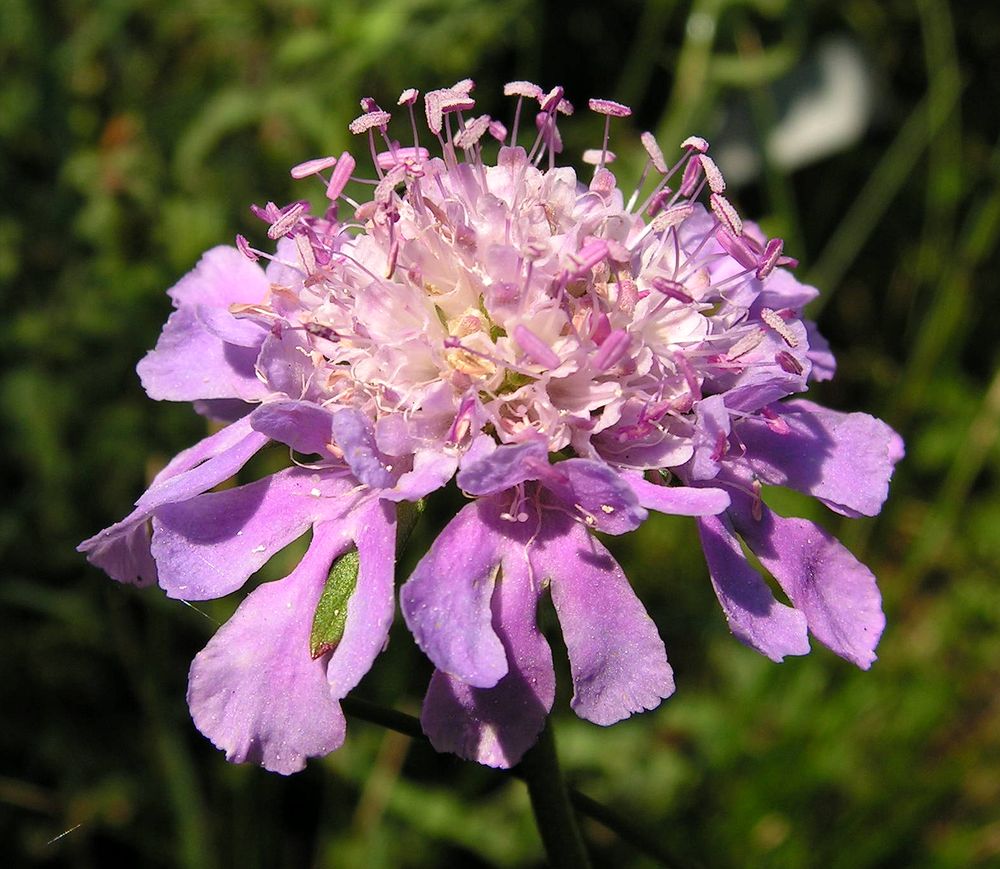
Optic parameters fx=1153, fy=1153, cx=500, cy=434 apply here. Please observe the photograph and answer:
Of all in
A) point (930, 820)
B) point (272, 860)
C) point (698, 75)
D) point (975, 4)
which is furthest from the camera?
point (975, 4)

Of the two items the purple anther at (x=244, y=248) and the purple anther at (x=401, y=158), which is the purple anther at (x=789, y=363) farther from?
the purple anther at (x=244, y=248)

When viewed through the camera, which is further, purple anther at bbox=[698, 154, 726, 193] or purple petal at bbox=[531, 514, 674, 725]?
purple anther at bbox=[698, 154, 726, 193]

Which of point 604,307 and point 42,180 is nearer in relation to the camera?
point 604,307

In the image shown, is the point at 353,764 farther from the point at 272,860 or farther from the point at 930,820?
the point at 930,820

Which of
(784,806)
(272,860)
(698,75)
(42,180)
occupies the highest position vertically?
(698,75)

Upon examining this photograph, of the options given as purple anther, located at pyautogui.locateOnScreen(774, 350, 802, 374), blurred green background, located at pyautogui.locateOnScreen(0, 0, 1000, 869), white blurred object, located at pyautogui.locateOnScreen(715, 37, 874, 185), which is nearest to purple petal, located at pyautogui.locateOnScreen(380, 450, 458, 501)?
purple anther, located at pyautogui.locateOnScreen(774, 350, 802, 374)

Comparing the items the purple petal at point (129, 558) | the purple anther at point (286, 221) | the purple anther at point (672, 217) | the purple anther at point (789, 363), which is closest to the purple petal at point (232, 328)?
the purple anther at point (286, 221)

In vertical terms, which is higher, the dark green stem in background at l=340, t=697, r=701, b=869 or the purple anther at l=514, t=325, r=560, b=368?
the purple anther at l=514, t=325, r=560, b=368

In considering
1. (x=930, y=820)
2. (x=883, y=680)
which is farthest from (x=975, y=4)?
(x=930, y=820)

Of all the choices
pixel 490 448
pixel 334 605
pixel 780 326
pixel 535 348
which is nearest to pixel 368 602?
pixel 334 605

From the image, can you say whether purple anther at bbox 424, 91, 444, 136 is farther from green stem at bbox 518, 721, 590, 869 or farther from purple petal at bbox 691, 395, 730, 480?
green stem at bbox 518, 721, 590, 869
